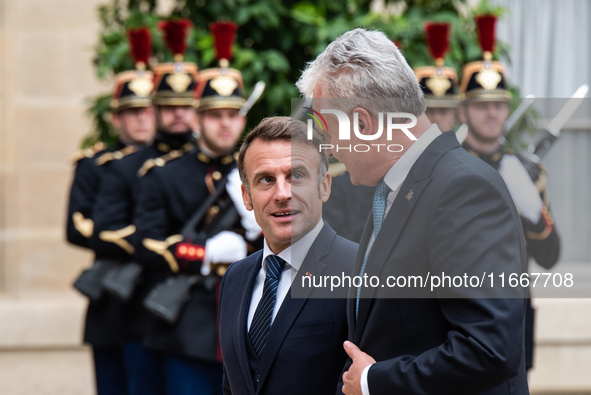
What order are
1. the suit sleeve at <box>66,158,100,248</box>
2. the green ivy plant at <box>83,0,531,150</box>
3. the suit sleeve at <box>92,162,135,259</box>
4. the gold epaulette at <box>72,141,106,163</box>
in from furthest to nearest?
the gold epaulette at <box>72,141,106,163</box> → the suit sleeve at <box>66,158,100,248</box> → the green ivy plant at <box>83,0,531,150</box> → the suit sleeve at <box>92,162,135,259</box>

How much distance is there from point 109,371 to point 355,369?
3.90m

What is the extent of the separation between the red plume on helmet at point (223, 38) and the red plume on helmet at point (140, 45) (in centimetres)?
67

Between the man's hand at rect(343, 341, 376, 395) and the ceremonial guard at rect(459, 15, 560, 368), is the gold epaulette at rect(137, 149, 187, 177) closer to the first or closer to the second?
the ceremonial guard at rect(459, 15, 560, 368)

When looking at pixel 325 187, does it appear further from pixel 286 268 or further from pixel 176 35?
pixel 176 35

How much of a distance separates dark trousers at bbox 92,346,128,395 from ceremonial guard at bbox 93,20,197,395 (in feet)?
1.23

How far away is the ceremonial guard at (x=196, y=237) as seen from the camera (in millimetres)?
4391

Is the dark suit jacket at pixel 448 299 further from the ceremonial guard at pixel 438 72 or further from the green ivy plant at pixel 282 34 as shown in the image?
the green ivy plant at pixel 282 34

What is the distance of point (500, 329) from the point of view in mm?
1801

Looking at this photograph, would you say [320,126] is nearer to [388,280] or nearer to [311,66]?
[311,66]

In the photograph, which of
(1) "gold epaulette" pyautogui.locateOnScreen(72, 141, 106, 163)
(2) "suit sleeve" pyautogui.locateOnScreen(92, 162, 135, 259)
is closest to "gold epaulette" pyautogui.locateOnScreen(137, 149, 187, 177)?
(2) "suit sleeve" pyautogui.locateOnScreen(92, 162, 135, 259)

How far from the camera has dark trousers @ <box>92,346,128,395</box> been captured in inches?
219

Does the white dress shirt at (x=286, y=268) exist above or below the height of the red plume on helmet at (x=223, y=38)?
below

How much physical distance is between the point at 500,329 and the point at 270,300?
58cm

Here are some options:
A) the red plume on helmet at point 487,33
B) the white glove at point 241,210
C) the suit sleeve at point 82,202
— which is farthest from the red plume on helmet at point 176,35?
the red plume on helmet at point 487,33
